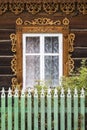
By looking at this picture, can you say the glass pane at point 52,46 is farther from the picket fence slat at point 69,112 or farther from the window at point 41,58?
the picket fence slat at point 69,112

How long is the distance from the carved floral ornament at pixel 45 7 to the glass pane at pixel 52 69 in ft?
3.63

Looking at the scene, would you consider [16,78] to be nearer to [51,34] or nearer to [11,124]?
[51,34]

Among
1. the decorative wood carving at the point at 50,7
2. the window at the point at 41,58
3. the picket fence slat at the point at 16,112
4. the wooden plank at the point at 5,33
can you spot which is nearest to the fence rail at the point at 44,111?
the picket fence slat at the point at 16,112

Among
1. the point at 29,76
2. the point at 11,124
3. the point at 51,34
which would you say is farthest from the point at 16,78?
the point at 11,124

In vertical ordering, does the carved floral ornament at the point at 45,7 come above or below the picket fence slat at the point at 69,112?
above

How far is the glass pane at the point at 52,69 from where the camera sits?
1531cm

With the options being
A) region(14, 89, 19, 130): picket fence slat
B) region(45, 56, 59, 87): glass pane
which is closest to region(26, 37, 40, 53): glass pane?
region(45, 56, 59, 87): glass pane

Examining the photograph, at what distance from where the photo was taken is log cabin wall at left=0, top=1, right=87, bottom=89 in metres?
15.2

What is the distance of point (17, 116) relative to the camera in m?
10.4

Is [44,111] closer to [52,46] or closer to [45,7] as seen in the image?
[52,46]

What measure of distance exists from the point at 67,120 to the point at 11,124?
0.91 metres

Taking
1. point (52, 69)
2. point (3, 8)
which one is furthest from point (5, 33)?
point (52, 69)

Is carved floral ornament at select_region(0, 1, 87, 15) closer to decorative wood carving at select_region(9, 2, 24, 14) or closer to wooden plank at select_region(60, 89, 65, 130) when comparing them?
decorative wood carving at select_region(9, 2, 24, 14)

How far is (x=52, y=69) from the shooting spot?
15.4 metres
